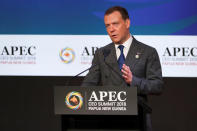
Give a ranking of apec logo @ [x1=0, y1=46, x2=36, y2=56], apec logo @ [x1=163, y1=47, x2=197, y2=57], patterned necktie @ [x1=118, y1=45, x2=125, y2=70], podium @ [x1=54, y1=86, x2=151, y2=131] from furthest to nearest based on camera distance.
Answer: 1. apec logo @ [x1=0, y1=46, x2=36, y2=56]
2. apec logo @ [x1=163, y1=47, x2=197, y2=57]
3. patterned necktie @ [x1=118, y1=45, x2=125, y2=70]
4. podium @ [x1=54, y1=86, x2=151, y2=131]

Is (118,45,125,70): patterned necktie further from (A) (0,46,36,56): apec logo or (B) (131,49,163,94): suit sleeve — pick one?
(A) (0,46,36,56): apec logo

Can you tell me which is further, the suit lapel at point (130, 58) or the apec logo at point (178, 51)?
the apec logo at point (178, 51)

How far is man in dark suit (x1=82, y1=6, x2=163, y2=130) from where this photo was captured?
2.61m

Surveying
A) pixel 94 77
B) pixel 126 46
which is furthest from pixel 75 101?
pixel 126 46

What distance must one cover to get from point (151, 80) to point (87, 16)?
187 centimetres

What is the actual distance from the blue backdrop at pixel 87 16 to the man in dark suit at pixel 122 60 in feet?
4.20

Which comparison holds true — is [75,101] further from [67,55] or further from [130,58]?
[67,55]

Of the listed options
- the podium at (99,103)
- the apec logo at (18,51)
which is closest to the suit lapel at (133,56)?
the podium at (99,103)

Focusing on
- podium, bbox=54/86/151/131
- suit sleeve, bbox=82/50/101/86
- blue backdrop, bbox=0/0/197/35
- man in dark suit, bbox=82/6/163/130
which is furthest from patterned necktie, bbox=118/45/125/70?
blue backdrop, bbox=0/0/197/35

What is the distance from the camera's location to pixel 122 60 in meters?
2.73

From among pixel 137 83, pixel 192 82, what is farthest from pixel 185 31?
pixel 137 83

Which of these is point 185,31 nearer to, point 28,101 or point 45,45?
point 45,45

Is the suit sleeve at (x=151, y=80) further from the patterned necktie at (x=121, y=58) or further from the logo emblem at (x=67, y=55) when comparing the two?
the logo emblem at (x=67, y=55)

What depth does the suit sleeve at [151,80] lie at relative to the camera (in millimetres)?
2366
